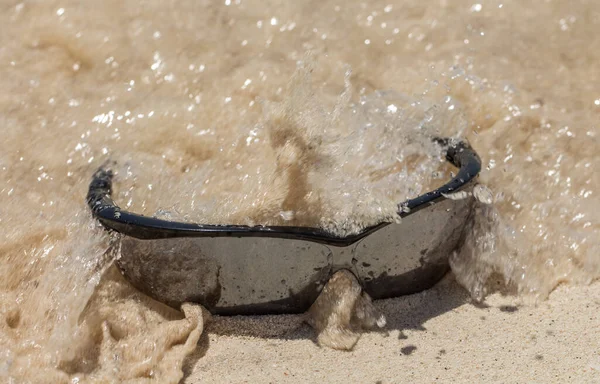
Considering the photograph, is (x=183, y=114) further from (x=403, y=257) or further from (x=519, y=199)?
(x=519, y=199)

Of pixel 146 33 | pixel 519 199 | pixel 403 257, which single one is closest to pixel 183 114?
pixel 146 33

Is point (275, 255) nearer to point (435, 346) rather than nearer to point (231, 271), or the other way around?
point (231, 271)

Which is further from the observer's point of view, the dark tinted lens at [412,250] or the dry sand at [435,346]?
the dark tinted lens at [412,250]

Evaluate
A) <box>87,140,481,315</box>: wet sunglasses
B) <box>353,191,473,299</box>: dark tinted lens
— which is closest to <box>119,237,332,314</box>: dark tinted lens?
<box>87,140,481,315</box>: wet sunglasses

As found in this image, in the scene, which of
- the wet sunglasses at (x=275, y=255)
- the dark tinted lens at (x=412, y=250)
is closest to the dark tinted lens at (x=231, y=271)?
the wet sunglasses at (x=275, y=255)

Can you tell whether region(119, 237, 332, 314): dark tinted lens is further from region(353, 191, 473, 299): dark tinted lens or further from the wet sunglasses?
region(353, 191, 473, 299): dark tinted lens

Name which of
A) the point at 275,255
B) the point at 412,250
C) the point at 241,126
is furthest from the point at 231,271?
the point at 241,126

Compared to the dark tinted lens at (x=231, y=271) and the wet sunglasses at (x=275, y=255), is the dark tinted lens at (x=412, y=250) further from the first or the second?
the dark tinted lens at (x=231, y=271)
